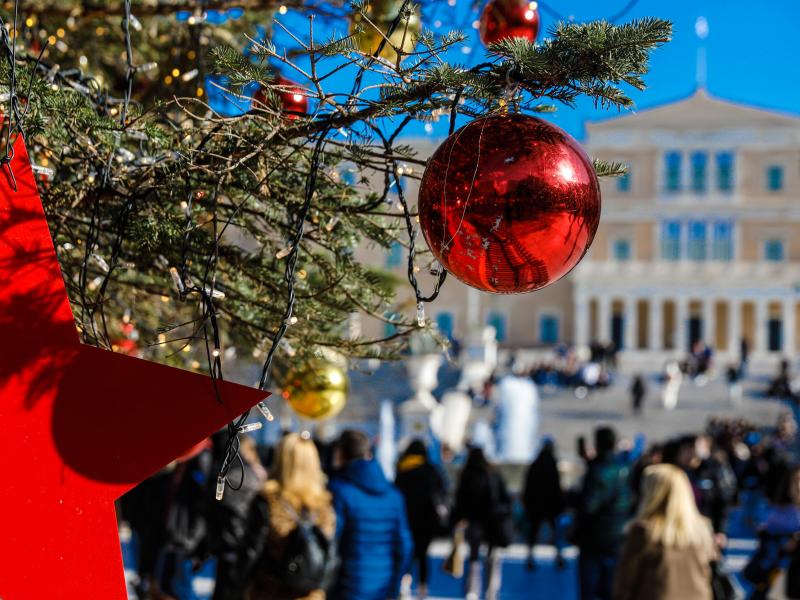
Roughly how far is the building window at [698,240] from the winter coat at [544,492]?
110 feet

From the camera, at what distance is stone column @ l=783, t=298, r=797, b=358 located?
36000mm

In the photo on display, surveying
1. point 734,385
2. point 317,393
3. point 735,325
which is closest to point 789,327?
point 735,325

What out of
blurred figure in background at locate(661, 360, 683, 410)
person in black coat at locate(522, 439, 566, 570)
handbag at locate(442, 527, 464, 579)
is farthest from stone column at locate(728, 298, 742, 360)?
handbag at locate(442, 527, 464, 579)

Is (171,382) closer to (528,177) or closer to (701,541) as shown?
(528,177)

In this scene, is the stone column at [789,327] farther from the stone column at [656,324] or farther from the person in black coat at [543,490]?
the person in black coat at [543,490]

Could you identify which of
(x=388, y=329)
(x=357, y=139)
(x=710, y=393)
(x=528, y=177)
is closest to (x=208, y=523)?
(x=388, y=329)

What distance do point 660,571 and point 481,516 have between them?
2688mm

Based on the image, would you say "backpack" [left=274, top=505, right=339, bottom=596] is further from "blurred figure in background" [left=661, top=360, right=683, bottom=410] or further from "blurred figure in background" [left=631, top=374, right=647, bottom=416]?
"blurred figure in background" [left=661, top=360, right=683, bottom=410]

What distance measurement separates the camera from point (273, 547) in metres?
3.43

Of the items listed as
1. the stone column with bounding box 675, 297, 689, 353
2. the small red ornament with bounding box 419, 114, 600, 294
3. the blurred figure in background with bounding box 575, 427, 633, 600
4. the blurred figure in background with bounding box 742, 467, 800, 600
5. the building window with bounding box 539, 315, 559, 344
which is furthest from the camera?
the building window with bounding box 539, 315, 559, 344

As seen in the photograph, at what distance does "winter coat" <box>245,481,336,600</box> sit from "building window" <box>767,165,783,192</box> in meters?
38.0

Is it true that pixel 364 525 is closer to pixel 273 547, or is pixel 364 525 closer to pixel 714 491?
pixel 273 547

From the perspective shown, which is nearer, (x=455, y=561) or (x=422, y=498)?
(x=422, y=498)

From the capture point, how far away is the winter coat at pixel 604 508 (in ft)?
16.9
